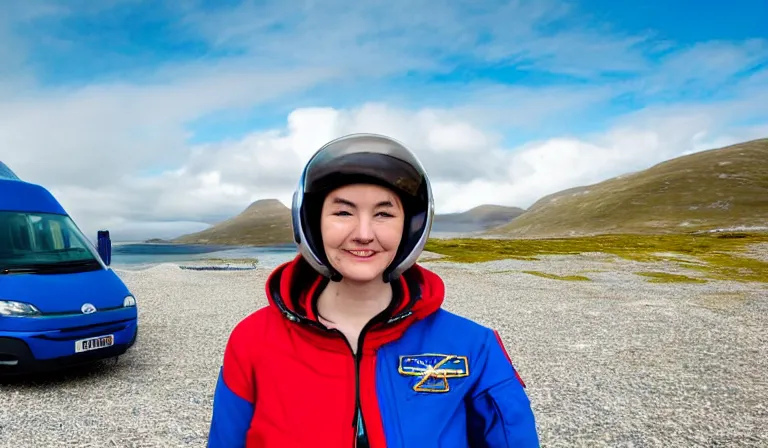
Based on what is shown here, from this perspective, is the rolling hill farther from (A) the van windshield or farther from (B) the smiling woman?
(B) the smiling woman

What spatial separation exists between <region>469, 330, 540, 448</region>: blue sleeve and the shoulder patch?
0.26ft

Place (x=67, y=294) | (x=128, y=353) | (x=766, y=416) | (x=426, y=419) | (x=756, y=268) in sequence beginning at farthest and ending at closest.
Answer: (x=756, y=268) → (x=128, y=353) → (x=766, y=416) → (x=67, y=294) → (x=426, y=419)

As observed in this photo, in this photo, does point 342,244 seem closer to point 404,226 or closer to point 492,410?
point 404,226

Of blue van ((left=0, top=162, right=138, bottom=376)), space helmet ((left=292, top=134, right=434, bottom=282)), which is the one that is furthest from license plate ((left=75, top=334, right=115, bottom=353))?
space helmet ((left=292, top=134, right=434, bottom=282))

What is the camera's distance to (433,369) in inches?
84.2

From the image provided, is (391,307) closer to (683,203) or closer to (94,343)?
(94,343)

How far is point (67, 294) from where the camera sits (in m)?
7.80

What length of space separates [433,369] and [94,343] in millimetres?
7520

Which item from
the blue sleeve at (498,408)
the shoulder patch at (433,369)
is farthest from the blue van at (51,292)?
the blue sleeve at (498,408)

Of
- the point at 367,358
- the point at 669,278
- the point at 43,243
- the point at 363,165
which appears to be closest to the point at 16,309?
the point at 43,243

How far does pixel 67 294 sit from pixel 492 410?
7650 mm

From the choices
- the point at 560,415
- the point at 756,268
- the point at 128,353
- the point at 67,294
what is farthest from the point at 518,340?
the point at 756,268

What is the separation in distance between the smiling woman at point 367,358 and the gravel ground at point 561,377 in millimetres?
5606

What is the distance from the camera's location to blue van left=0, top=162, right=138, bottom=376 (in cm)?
749
